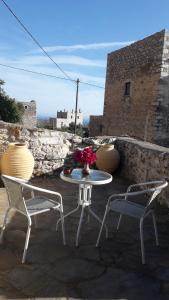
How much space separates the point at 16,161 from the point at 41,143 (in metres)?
0.99

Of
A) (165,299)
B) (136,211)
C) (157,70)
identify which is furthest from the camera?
(157,70)

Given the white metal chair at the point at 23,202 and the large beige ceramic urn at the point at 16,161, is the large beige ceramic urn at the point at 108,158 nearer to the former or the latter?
the large beige ceramic urn at the point at 16,161

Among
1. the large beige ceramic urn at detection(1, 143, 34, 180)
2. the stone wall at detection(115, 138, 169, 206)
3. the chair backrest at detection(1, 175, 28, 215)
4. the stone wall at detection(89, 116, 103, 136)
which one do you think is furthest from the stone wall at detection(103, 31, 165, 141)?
the chair backrest at detection(1, 175, 28, 215)

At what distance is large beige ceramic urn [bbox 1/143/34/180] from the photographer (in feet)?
16.8

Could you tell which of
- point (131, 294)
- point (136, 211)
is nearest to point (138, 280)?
point (131, 294)

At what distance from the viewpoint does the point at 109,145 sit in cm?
627

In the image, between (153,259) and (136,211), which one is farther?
(136,211)

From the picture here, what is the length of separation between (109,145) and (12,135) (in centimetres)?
191

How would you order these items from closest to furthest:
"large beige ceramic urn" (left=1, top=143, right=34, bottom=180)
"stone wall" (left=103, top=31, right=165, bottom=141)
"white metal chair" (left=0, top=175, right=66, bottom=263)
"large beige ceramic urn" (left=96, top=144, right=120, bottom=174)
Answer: "white metal chair" (left=0, top=175, right=66, bottom=263), "large beige ceramic urn" (left=1, top=143, right=34, bottom=180), "large beige ceramic urn" (left=96, top=144, right=120, bottom=174), "stone wall" (left=103, top=31, right=165, bottom=141)

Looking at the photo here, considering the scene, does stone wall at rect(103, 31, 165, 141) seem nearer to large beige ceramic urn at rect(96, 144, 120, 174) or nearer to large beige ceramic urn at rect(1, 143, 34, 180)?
large beige ceramic urn at rect(96, 144, 120, 174)

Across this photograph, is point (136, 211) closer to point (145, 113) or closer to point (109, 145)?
point (109, 145)

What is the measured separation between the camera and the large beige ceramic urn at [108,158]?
241 inches

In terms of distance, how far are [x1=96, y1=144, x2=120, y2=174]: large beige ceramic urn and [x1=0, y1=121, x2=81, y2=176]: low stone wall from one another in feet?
2.30

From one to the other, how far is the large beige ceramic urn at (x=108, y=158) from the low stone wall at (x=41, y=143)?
702 mm
